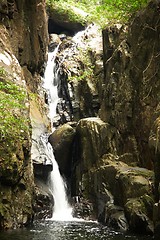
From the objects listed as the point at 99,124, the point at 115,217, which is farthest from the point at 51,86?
the point at 115,217

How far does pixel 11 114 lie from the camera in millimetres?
14391

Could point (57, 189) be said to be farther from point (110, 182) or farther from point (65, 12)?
point (65, 12)

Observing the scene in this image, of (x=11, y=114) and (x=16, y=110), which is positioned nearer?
(x=11, y=114)

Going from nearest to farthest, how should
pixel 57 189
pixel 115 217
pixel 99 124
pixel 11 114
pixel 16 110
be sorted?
pixel 11 114
pixel 115 217
pixel 16 110
pixel 99 124
pixel 57 189

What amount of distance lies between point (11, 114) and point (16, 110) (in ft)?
6.11

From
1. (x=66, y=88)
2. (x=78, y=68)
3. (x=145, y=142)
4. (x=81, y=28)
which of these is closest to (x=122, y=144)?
(x=145, y=142)

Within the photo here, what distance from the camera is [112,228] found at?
50.5 ft

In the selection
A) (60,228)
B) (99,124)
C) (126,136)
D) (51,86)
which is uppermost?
(51,86)

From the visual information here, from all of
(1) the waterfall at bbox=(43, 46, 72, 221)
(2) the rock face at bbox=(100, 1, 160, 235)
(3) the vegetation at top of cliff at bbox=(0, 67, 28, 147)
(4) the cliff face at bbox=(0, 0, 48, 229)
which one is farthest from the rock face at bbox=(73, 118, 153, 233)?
(3) the vegetation at top of cliff at bbox=(0, 67, 28, 147)

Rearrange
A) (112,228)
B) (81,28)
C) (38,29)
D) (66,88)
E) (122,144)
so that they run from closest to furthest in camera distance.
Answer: (112,228)
(122,144)
(38,29)
(66,88)
(81,28)

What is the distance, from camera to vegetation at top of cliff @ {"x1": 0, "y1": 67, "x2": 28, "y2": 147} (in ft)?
41.3

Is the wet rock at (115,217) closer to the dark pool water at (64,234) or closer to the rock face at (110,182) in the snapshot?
the rock face at (110,182)

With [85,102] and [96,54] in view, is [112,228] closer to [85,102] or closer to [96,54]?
[85,102]

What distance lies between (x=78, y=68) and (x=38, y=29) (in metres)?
5.61
